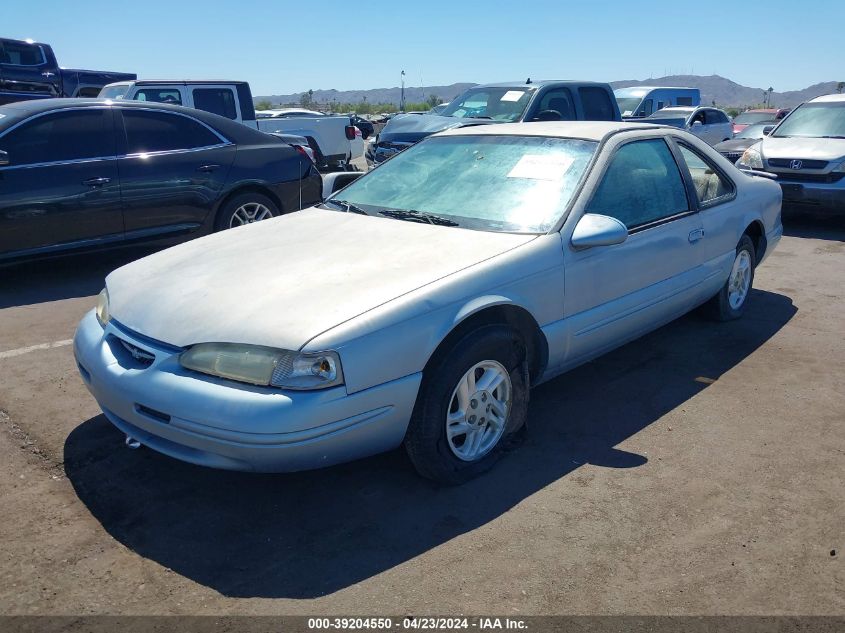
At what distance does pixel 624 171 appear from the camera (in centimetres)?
418

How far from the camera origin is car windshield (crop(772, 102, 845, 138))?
9.71m

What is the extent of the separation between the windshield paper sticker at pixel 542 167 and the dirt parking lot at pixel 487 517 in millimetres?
1235

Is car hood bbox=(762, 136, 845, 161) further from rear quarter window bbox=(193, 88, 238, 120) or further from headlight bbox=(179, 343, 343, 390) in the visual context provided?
headlight bbox=(179, 343, 343, 390)

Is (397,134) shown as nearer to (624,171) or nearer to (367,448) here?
(624,171)

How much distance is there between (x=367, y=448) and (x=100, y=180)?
4602 millimetres

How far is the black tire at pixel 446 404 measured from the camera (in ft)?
10.1

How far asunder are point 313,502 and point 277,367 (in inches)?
27.9

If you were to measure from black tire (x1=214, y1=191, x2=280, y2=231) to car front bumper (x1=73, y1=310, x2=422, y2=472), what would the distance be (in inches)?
166

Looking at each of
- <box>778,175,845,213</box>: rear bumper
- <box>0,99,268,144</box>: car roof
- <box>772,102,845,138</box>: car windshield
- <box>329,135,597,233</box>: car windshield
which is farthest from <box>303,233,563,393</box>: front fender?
<box>772,102,845,138</box>: car windshield

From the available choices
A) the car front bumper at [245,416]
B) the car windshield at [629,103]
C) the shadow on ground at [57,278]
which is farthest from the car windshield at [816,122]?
the car front bumper at [245,416]

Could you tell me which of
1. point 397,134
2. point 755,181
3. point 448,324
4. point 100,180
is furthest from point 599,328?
point 397,134

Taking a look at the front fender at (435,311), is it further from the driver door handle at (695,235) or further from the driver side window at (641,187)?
the driver door handle at (695,235)

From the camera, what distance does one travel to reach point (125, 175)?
655 centimetres

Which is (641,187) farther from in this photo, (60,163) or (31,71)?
(31,71)
